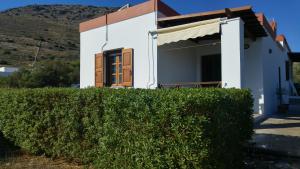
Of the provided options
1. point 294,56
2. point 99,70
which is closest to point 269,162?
point 99,70

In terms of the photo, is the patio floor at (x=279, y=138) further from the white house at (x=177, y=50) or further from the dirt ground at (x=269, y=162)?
the white house at (x=177, y=50)

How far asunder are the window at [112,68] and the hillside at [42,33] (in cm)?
3775

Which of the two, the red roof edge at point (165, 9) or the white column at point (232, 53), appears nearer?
the white column at point (232, 53)

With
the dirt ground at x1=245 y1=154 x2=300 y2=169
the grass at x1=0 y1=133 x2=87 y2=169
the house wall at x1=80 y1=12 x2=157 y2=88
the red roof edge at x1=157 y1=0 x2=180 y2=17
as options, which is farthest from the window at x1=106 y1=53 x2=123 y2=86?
the dirt ground at x1=245 y1=154 x2=300 y2=169

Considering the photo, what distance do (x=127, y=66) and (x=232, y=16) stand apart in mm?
4502

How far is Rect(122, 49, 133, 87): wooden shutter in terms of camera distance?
1209cm

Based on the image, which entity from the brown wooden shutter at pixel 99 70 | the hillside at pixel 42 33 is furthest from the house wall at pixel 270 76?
the hillside at pixel 42 33

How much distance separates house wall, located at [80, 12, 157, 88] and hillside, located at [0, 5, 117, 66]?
37120 mm

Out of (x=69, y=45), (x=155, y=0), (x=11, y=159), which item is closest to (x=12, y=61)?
(x=69, y=45)

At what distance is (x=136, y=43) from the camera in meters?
12.0

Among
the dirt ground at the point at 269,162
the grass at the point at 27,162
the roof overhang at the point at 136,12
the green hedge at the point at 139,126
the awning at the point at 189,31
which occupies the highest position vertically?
the roof overhang at the point at 136,12

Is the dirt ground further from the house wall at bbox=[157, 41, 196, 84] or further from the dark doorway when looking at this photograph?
the dark doorway

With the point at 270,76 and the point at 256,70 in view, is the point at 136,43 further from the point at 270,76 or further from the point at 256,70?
the point at 270,76

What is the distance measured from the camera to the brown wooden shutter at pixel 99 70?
43.4ft
